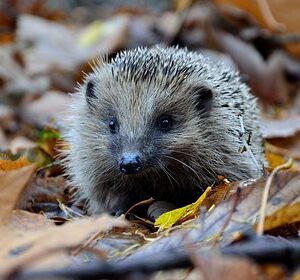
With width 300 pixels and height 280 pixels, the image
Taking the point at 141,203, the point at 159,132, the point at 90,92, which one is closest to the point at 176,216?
the point at 141,203

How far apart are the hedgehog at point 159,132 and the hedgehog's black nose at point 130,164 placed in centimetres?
13

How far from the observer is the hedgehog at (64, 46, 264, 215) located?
3883 mm

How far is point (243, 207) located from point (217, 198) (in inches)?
19.7

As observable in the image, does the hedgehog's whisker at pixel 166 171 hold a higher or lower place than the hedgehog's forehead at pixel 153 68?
lower

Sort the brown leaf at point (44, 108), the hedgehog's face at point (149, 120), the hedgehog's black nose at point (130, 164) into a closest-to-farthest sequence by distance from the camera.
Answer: the hedgehog's black nose at point (130, 164), the hedgehog's face at point (149, 120), the brown leaf at point (44, 108)

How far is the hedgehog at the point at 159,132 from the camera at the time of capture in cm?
388

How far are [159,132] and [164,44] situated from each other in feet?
17.4

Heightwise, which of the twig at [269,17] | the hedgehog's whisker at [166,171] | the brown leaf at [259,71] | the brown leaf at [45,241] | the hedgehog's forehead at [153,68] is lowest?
the brown leaf at [45,241]

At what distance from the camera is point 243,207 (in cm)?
280

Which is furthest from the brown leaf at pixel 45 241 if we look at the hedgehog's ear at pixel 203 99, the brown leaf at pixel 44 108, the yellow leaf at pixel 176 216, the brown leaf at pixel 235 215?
the brown leaf at pixel 44 108

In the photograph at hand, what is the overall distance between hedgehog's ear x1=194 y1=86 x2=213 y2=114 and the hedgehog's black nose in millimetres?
669

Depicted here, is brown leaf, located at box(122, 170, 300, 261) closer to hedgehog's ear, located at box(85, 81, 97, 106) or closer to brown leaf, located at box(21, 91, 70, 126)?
hedgehog's ear, located at box(85, 81, 97, 106)

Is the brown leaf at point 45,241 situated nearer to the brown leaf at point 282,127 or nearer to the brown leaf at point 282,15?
the brown leaf at point 282,127

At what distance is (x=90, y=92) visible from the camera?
4.27 m
